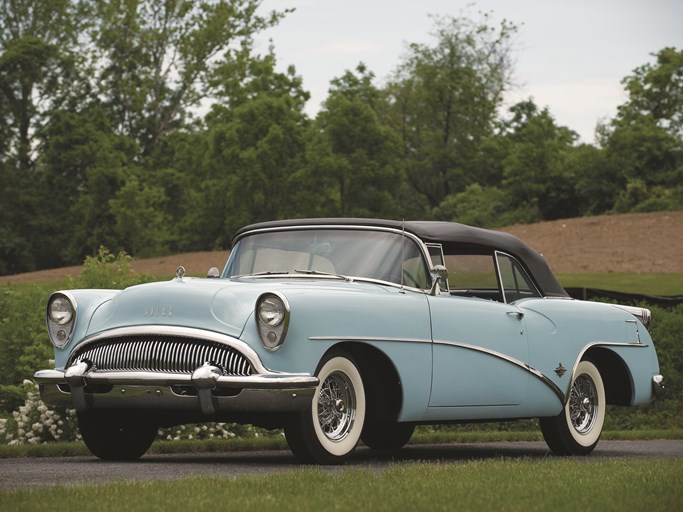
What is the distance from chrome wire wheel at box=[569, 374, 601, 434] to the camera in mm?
Answer: 10695

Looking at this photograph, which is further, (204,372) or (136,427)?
(136,427)

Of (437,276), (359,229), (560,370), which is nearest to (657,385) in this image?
(560,370)

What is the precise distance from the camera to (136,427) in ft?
30.6

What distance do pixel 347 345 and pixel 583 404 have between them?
3194 millimetres

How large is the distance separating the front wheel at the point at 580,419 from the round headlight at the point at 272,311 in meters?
3.50

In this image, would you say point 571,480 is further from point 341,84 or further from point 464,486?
point 341,84

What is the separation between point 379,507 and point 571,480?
1.75 meters

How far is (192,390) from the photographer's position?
7906 millimetres

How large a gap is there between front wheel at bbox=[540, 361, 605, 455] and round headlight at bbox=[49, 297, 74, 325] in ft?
13.3

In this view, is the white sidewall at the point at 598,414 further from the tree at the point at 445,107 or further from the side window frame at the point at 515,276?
the tree at the point at 445,107

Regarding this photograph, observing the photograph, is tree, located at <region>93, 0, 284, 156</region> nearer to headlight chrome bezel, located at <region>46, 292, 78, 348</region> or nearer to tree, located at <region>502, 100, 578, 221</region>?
tree, located at <region>502, 100, 578, 221</region>

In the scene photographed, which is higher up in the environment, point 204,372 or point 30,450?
point 204,372

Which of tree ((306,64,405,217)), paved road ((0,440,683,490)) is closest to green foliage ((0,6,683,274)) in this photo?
tree ((306,64,405,217))

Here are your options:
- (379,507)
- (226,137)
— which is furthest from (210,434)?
(226,137)
